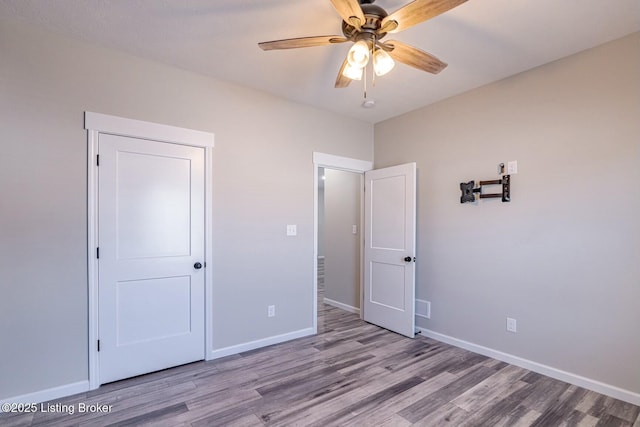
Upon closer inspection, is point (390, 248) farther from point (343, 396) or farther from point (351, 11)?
point (351, 11)

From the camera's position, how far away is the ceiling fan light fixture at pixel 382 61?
1.91 metres

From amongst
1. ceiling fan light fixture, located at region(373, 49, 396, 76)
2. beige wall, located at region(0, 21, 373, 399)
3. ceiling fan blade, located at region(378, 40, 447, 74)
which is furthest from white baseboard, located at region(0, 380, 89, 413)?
ceiling fan blade, located at region(378, 40, 447, 74)

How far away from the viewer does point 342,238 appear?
4871 mm

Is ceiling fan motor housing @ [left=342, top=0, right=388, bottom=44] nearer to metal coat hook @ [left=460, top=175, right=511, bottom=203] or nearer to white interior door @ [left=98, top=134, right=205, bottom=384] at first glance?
white interior door @ [left=98, top=134, right=205, bottom=384]

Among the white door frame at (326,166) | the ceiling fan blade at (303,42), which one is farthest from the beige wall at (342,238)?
the ceiling fan blade at (303,42)

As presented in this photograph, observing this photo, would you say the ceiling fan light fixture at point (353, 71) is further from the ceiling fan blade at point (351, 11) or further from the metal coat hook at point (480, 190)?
the metal coat hook at point (480, 190)

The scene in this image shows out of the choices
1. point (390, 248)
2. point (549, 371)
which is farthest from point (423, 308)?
point (549, 371)

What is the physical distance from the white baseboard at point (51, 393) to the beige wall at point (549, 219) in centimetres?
338

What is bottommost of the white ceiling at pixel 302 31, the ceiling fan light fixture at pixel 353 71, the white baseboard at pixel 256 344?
the white baseboard at pixel 256 344

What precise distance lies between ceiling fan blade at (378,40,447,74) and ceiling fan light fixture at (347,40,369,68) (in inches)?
7.3

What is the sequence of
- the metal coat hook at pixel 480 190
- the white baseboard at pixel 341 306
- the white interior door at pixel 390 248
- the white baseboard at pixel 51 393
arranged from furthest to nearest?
the white baseboard at pixel 341 306 → the white interior door at pixel 390 248 → the metal coat hook at pixel 480 190 → the white baseboard at pixel 51 393

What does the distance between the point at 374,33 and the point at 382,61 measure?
0.16m

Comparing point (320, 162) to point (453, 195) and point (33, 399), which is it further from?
point (33, 399)

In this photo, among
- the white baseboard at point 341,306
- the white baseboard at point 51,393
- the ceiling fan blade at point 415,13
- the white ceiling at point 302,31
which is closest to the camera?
the ceiling fan blade at point 415,13
